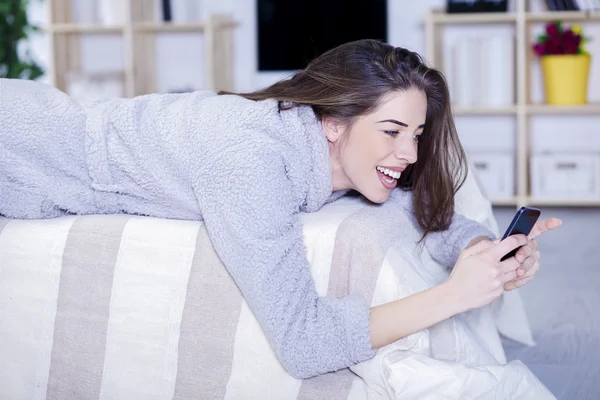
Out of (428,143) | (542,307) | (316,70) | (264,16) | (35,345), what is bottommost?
(542,307)

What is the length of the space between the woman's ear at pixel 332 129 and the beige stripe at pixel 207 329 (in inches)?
11.7

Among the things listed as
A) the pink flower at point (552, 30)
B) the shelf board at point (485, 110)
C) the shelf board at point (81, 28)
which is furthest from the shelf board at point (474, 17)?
the shelf board at point (81, 28)

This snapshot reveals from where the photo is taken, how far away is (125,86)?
13.5 feet

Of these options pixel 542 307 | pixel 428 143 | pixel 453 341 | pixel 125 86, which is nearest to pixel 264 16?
pixel 125 86

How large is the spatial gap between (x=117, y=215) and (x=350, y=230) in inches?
17.6

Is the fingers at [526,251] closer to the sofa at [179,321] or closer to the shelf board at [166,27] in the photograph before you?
the sofa at [179,321]

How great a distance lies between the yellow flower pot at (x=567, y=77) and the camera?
3693mm

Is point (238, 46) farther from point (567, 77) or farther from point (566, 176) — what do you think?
point (566, 176)

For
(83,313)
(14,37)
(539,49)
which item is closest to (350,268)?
(83,313)

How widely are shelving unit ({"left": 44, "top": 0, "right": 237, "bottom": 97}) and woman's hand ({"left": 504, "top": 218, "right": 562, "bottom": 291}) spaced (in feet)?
9.02

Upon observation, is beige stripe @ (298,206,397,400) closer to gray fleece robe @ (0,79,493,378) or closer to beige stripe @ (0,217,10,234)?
gray fleece robe @ (0,79,493,378)

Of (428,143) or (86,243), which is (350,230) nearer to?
(428,143)

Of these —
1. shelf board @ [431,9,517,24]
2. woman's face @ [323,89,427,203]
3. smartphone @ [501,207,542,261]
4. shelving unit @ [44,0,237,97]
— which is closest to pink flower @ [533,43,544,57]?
shelf board @ [431,9,517,24]

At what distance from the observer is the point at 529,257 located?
136 centimetres
